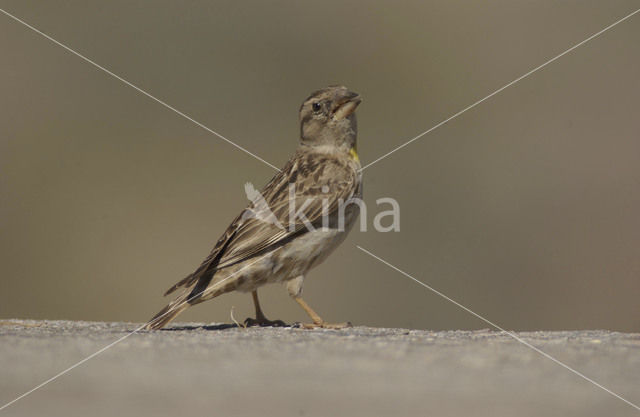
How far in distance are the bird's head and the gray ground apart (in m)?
2.75

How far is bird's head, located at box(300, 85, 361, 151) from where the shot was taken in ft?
30.5

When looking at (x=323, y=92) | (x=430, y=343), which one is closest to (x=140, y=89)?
(x=323, y=92)

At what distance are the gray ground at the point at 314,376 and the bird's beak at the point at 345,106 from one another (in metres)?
2.84

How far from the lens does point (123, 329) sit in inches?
305

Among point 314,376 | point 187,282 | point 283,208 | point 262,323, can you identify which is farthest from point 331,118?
point 314,376

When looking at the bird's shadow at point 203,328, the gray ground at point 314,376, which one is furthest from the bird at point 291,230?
the gray ground at point 314,376

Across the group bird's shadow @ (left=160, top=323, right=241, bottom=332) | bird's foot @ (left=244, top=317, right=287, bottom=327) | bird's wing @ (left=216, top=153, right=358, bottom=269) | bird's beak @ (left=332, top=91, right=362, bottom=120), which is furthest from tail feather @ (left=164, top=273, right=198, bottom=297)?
bird's beak @ (left=332, top=91, right=362, bottom=120)

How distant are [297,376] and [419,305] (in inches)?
457

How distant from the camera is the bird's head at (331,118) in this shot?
930cm

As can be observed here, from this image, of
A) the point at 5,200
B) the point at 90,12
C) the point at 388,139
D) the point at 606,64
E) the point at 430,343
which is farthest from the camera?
the point at 90,12

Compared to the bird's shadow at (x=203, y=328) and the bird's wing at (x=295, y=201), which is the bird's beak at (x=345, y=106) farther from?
the bird's shadow at (x=203, y=328)

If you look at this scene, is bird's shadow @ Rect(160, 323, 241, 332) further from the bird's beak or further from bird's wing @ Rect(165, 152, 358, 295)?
the bird's beak

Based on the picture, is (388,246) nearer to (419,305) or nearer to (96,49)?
(419,305)

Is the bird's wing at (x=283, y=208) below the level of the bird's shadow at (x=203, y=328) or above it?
above
